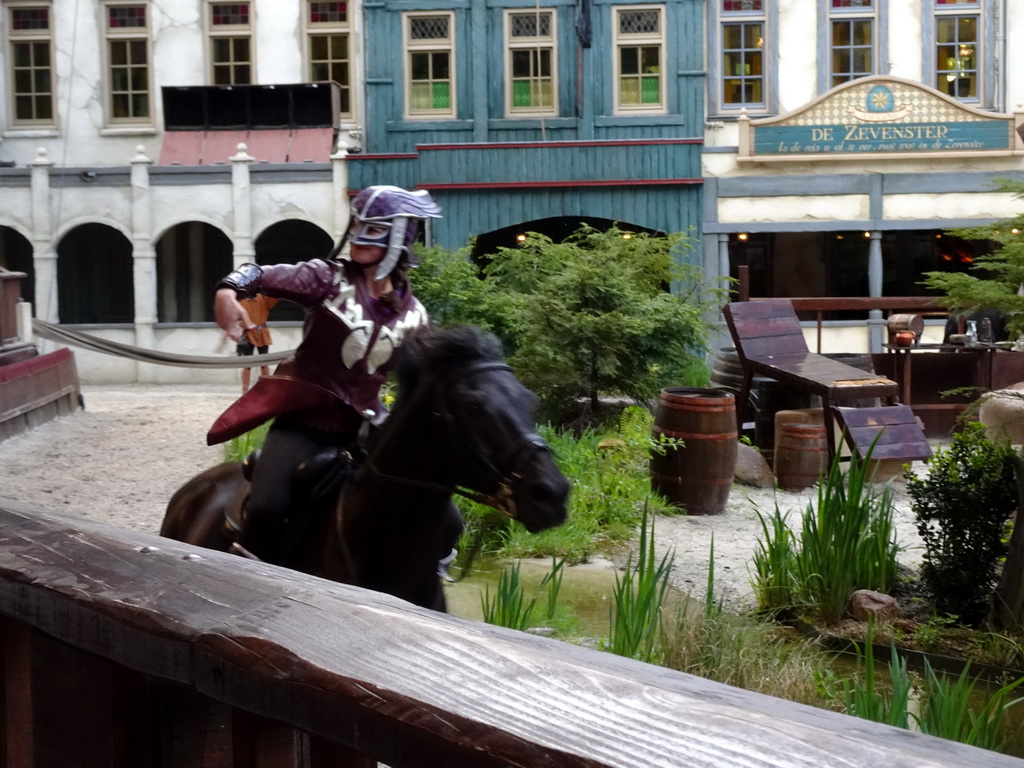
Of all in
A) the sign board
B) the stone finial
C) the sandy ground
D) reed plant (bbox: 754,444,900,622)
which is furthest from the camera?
the stone finial

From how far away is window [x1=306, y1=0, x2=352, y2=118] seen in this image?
20.5 metres

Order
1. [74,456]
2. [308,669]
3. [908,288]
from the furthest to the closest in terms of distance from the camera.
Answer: [908,288], [74,456], [308,669]

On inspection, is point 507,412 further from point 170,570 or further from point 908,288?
point 908,288

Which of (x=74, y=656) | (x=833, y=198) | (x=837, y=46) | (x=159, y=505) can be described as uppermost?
(x=837, y=46)

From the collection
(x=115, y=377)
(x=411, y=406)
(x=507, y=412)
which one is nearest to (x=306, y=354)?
(x=411, y=406)

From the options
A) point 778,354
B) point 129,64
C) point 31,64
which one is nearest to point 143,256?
point 129,64

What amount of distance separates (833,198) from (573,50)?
4.84 meters

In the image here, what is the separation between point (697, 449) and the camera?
28.6ft

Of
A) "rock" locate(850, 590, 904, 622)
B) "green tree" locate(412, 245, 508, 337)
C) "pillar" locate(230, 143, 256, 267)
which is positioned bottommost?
"rock" locate(850, 590, 904, 622)

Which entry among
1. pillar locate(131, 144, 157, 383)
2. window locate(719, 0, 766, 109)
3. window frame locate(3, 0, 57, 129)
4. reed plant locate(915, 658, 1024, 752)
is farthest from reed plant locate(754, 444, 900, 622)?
window frame locate(3, 0, 57, 129)

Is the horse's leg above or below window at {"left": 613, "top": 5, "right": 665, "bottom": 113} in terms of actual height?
below

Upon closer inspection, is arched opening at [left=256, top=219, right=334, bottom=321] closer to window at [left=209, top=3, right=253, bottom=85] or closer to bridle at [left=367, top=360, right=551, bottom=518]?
window at [left=209, top=3, right=253, bottom=85]

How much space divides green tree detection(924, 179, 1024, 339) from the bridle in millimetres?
3104

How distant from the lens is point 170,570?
5.08ft
